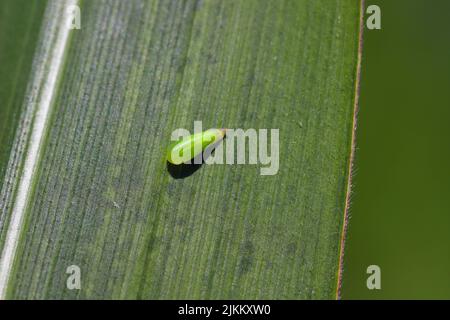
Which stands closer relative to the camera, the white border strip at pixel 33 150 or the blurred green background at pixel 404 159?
the white border strip at pixel 33 150

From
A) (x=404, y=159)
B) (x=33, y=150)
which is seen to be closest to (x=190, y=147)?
(x=33, y=150)

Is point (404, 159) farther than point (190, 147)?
Yes

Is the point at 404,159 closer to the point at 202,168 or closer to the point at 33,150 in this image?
the point at 202,168

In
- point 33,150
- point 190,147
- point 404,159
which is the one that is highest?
point 404,159

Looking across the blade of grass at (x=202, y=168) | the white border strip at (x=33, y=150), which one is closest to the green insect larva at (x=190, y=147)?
the blade of grass at (x=202, y=168)

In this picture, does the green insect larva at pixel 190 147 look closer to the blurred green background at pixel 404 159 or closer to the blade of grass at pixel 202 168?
the blade of grass at pixel 202 168

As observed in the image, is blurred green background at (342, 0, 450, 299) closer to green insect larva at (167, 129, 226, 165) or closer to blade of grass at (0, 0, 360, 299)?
blade of grass at (0, 0, 360, 299)
